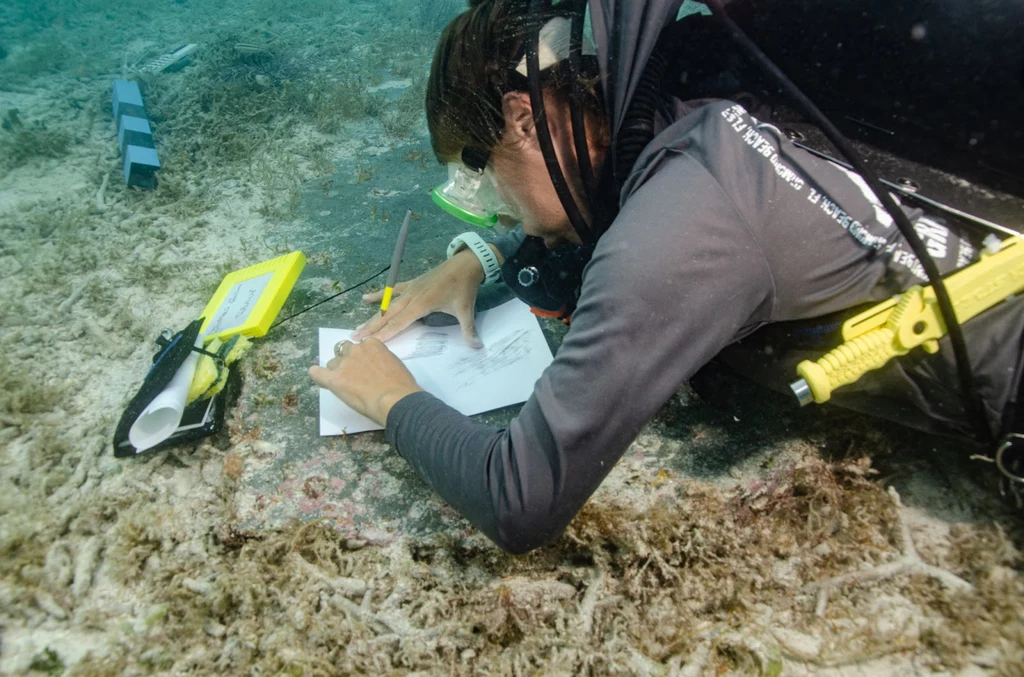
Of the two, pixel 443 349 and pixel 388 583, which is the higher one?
pixel 443 349

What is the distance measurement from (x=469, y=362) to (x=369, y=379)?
0.50m

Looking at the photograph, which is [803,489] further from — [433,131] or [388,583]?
[433,131]

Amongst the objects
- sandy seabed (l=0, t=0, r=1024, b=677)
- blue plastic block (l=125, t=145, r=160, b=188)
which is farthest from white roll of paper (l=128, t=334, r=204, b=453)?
blue plastic block (l=125, t=145, r=160, b=188)

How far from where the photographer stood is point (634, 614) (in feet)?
5.23

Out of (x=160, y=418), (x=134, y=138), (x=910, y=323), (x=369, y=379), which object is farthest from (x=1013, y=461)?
(x=134, y=138)

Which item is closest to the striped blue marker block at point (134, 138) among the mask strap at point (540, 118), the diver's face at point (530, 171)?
the diver's face at point (530, 171)

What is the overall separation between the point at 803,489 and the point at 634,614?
2.40 ft

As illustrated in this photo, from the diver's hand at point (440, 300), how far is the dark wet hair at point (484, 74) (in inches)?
31.1

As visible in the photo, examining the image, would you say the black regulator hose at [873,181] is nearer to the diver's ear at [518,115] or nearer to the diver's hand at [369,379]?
the diver's ear at [518,115]

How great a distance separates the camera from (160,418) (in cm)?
204

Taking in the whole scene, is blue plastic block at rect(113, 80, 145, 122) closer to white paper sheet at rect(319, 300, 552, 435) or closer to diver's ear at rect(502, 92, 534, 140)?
white paper sheet at rect(319, 300, 552, 435)

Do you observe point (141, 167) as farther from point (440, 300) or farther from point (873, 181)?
point (873, 181)

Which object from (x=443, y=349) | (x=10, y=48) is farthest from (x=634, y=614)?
(x=10, y=48)

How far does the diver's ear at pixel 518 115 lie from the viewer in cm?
153
